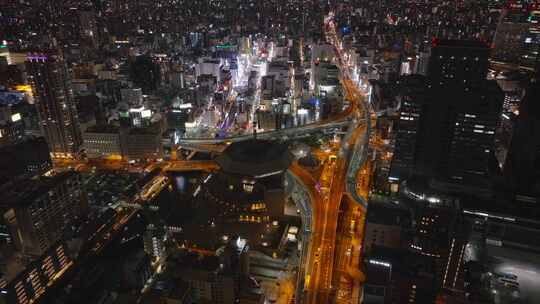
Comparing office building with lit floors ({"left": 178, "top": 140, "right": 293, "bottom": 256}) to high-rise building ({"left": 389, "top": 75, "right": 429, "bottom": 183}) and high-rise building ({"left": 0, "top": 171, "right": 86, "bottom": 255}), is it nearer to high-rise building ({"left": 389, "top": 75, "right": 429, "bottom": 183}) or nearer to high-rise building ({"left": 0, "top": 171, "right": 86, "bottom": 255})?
high-rise building ({"left": 0, "top": 171, "right": 86, "bottom": 255})

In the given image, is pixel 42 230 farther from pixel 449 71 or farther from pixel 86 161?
pixel 449 71

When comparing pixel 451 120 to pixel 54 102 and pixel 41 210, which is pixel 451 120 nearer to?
pixel 41 210

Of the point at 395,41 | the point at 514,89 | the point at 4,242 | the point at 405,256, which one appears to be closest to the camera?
the point at 405,256

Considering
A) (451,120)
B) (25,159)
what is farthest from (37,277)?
(451,120)

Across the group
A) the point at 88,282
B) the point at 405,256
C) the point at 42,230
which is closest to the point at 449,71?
the point at 405,256

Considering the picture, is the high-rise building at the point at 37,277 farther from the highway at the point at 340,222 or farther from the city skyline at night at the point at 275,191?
the highway at the point at 340,222

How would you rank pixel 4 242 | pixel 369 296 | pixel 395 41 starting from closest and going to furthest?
1. pixel 369 296
2. pixel 4 242
3. pixel 395 41

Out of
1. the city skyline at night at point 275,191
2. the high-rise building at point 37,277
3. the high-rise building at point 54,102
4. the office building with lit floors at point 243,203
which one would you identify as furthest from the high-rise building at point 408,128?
the high-rise building at point 54,102

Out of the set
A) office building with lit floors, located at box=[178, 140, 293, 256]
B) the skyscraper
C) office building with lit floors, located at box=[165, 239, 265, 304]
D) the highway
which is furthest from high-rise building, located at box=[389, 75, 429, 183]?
office building with lit floors, located at box=[165, 239, 265, 304]
